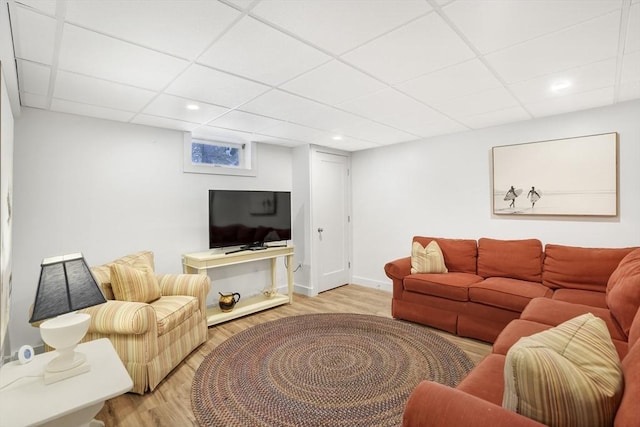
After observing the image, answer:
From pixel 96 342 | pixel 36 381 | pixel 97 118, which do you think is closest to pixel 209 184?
pixel 97 118

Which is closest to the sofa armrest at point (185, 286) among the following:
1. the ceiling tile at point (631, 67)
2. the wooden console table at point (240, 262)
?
the wooden console table at point (240, 262)

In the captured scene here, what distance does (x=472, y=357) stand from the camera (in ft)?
8.98

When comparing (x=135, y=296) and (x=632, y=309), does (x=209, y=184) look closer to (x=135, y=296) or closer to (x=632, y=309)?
(x=135, y=296)

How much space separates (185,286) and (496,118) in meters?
3.78

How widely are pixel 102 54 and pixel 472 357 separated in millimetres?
3595

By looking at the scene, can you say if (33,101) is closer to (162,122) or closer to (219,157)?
(162,122)

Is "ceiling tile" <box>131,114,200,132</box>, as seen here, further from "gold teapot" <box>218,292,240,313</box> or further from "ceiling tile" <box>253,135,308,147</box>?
"gold teapot" <box>218,292,240,313</box>

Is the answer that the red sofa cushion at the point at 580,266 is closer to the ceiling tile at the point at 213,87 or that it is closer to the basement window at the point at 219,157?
the ceiling tile at the point at 213,87

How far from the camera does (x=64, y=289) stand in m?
1.60

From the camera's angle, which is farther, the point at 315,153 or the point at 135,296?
the point at 315,153

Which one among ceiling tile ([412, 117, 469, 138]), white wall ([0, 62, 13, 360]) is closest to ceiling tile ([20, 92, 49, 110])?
→ white wall ([0, 62, 13, 360])

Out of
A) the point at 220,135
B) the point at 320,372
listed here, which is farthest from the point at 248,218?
the point at 320,372

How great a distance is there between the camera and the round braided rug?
2.04m

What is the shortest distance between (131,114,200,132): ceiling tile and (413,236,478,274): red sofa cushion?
10.9 feet
